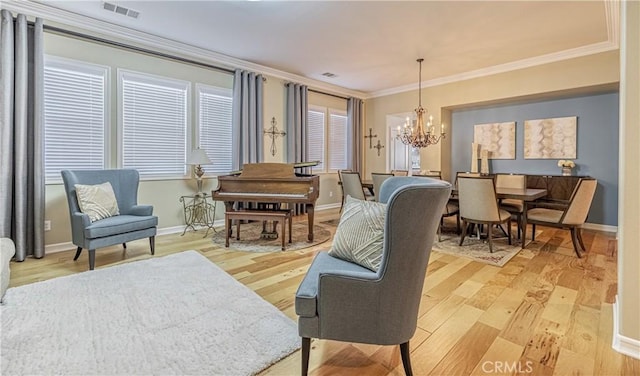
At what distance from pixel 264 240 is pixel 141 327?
2.27 meters

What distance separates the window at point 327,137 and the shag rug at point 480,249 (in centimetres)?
338

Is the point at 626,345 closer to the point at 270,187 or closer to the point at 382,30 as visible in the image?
the point at 270,187

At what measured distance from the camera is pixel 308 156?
6.38 meters

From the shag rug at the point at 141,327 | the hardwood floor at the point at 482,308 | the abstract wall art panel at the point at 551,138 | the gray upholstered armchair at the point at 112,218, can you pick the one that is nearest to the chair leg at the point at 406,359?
the hardwood floor at the point at 482,308

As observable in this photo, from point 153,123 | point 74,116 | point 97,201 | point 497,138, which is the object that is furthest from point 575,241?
point 74,116

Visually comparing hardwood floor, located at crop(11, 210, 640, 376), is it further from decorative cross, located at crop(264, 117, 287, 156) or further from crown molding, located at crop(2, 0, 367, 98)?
crown molding, located at crop(2, 0, 367, 98)

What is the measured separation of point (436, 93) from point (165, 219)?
5.63 meters

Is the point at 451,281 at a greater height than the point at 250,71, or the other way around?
the point at 250,71

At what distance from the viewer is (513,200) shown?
15.1ft

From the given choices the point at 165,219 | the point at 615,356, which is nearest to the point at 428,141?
the point at 615,356

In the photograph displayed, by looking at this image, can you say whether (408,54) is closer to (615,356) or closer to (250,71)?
(250,71)

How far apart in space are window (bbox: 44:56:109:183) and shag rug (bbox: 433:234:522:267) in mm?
4656

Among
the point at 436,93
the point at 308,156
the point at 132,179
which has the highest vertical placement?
the point at 436,93

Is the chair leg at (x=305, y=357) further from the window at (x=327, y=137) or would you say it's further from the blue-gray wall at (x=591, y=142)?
the blue-gray wall at (x=591, y=142)
